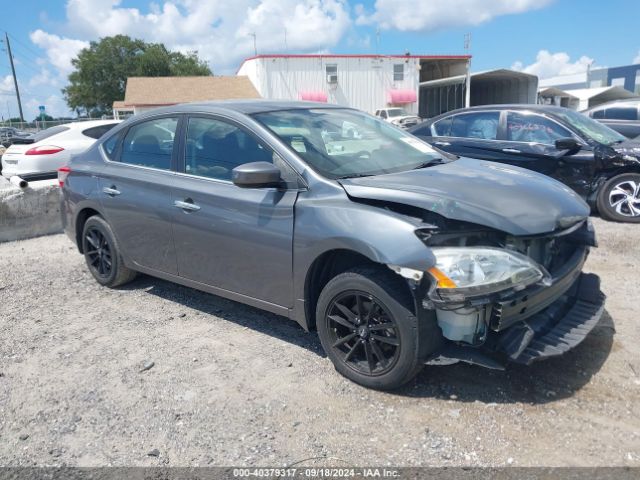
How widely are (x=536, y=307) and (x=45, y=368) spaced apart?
3.27 m

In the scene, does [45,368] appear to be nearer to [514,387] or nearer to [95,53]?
[514,387]

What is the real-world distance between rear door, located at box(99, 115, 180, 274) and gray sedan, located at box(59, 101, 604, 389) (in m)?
0.02

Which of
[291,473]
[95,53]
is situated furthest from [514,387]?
[95,53]

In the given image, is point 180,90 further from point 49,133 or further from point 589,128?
point 589,128

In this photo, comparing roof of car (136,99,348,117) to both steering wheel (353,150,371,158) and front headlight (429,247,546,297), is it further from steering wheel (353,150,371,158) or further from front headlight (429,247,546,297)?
front headlight (429,247,546,297)

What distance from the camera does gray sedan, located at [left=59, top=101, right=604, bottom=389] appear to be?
276 cm

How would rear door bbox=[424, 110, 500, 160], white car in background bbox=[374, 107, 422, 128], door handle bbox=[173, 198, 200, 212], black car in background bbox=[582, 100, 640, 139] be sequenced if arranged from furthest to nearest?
white car in background bbox=[374, 107, 422, 128] → black car in background bbox=[582, 100, 640, 139] → rear door bbox=[424, 110, 500, 160] → door handle bbox=[173, 198, 200, 212]

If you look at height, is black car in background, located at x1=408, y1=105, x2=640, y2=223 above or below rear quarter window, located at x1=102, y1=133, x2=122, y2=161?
below

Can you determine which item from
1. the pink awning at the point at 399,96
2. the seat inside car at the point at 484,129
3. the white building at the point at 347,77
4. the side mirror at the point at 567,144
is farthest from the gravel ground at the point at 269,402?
the pink awning at the point at 399,96

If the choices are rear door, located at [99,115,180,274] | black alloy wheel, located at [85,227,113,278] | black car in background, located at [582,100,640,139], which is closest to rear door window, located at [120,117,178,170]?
rear door, located at [99,115,180,274]

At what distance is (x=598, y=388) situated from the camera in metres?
3.03

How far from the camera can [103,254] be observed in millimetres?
4961

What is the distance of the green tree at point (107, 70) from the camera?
60.8 m

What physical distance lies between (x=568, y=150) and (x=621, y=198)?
0.98 metres
